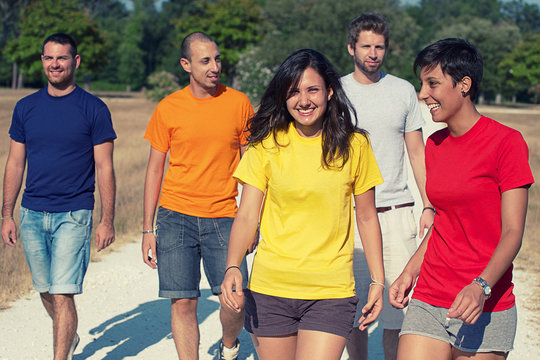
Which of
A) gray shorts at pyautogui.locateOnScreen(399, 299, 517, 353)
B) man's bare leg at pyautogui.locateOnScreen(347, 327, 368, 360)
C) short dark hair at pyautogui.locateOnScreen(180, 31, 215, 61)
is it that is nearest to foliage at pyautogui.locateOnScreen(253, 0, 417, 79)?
short dark hair at pyautogui.locateOnScreen(180, 31, 215, 61)

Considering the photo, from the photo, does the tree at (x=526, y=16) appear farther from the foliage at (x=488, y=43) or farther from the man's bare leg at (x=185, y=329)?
the man's bare leg at (x=185, y=329)

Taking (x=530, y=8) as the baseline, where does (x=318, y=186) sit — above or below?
below

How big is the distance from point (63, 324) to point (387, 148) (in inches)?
97.0

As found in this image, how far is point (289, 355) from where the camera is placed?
3.50m

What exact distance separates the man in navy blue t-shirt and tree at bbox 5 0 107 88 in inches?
2267

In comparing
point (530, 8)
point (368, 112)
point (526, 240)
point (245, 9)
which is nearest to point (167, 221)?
point (368, 112)

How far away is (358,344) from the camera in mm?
4785

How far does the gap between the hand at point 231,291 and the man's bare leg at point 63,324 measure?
6.19 feet

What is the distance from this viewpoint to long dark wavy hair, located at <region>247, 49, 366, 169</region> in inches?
135

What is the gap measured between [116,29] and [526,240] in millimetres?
93433

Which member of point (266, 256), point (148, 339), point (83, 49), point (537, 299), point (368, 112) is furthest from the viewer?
point (83, 49)

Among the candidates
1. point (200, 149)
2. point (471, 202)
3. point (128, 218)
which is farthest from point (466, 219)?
point (128, 218)

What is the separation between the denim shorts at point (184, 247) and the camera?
4980 mm

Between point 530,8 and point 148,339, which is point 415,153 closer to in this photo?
point 148,339
